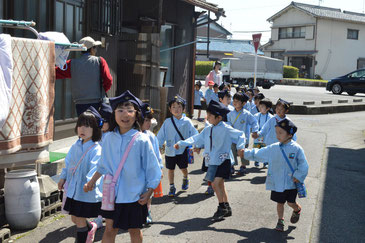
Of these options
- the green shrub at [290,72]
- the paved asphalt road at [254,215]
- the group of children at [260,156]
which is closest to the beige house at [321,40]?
the green shrub at [290,72]

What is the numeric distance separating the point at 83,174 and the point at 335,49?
157ft

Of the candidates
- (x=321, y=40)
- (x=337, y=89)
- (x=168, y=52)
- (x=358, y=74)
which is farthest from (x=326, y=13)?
(x=168, y=52)

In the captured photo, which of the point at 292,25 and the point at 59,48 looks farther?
the point at 292,25

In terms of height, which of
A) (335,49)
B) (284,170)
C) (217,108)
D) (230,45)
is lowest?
(284,170)

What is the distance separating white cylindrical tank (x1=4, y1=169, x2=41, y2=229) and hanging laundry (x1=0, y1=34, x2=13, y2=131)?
1288 mm

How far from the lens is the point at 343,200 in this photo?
7.08 m

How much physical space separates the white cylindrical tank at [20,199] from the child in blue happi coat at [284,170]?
117 inches

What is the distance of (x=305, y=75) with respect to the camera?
158 ft

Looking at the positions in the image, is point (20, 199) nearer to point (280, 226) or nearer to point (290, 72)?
point (280, 226)

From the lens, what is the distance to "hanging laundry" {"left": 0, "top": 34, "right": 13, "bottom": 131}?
423 centimetres

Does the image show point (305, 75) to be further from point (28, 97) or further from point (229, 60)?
point (28, 97)

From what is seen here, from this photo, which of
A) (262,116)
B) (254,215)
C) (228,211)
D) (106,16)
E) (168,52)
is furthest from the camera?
(168,52)

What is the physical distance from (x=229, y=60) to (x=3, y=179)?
35.0m

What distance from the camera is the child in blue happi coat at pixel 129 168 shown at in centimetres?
412
